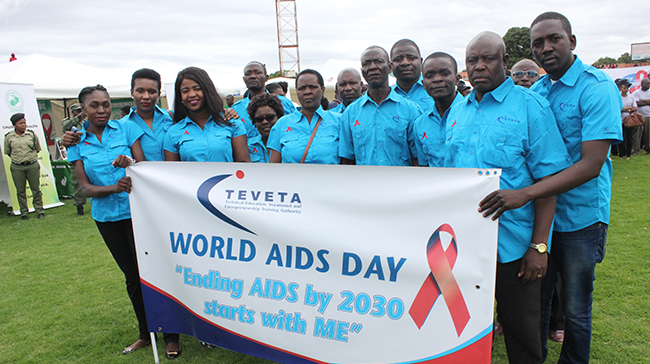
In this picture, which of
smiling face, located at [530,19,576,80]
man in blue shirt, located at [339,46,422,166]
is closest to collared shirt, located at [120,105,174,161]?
man in blue shirt, located at [339,46,422,166]

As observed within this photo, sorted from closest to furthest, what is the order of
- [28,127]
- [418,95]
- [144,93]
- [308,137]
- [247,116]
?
[308,137], [144,93], [418,95], [247,116], [28,127]

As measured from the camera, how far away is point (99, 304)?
4504 mm

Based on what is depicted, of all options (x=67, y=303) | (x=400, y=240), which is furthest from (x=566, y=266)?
(x=67, y=303)

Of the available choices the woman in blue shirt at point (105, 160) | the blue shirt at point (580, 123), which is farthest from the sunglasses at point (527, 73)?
the woman in blue shirt at point (105, 160)

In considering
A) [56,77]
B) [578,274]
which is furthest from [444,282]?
[56,77]

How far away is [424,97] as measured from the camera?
402 cm

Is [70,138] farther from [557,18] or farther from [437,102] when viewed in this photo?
[557,18]

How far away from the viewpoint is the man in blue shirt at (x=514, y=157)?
2061mm

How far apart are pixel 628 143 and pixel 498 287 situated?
514 inches

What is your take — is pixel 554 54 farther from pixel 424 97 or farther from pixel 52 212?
pixel 52 212

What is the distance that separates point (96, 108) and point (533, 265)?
3.21 metres

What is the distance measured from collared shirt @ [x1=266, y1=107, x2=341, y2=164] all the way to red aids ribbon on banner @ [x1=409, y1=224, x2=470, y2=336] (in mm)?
1341

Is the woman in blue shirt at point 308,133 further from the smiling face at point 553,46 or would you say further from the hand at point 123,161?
the smiling face at point 553,46

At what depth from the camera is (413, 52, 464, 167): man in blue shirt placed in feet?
9.63
